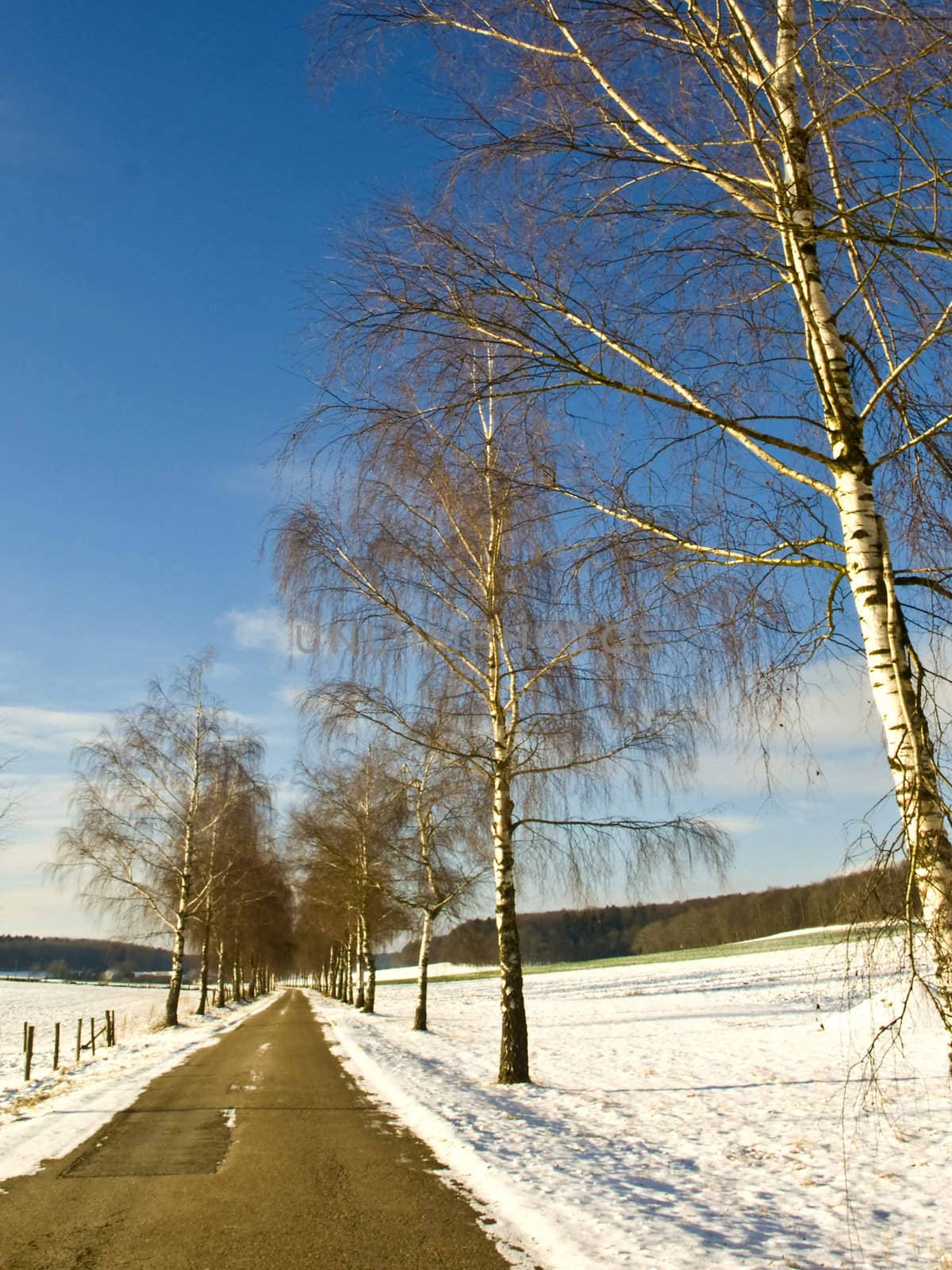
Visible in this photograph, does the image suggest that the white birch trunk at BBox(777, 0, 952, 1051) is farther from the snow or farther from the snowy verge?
the snow

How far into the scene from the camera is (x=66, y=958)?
156 m

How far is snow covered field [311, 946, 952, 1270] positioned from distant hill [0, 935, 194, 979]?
140m

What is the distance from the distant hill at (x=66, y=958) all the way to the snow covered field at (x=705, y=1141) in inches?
5493

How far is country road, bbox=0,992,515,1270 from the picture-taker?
456 centimetres

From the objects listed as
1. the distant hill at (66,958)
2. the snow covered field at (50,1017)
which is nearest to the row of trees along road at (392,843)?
the snow covered field at (50,1017)

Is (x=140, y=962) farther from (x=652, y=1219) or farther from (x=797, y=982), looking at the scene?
(x=652, y=1219)

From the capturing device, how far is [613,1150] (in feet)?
22.8

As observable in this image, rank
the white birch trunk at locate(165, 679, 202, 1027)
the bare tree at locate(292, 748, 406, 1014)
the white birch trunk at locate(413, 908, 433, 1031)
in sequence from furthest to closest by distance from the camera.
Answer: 1. the white birch trunk at locate(165, 679, 202, 1027)
2. the white birch trunk at locate(413, 908, 433, 1031)
3. the bare tree at locate(292, 748, 406, 1014)

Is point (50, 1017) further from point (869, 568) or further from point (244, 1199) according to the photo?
point (869, 568)

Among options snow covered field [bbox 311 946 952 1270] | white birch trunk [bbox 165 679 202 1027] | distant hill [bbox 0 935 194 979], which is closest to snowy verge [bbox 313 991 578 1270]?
snow covered field [bbox 311 946 952 1270]

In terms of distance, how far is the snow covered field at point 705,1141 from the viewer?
4574 mm

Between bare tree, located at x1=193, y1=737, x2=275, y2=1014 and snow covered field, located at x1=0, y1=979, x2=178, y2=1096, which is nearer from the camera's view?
snow covered field, located at x1=0, y1=979, x2=178, y2=1096

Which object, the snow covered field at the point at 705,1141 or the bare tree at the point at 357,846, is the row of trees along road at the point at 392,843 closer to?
the bare tree at the point at 357,846

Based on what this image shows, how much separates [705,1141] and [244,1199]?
3895 millimetres
